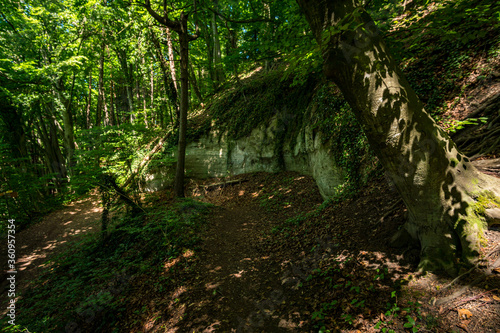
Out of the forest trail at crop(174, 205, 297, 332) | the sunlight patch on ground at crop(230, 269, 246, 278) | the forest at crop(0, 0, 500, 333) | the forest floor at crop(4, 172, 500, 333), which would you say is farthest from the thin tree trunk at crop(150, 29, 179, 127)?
the sunlight patch on ground at crop(230, 269, 246, 278)

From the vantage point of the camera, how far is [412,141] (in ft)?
7.87

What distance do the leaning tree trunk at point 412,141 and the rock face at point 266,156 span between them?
11.5 feet

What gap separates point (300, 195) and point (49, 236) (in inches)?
443

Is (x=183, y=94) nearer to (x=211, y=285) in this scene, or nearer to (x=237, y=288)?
(x=211, y=285)

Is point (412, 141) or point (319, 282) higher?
point (412, 141)

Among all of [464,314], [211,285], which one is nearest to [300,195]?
[211,285]

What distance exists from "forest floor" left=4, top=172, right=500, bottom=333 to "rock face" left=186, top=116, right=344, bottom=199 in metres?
1.16

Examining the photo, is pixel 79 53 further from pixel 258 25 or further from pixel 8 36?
pixel 258 25

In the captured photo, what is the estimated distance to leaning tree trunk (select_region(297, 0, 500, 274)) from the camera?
7.83ft

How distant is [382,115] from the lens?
2434 mm

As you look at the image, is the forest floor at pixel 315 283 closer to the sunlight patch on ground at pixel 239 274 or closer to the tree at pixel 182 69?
the sunlight patch on ground at pixel 239 274

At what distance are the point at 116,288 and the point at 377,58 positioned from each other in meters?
6.41

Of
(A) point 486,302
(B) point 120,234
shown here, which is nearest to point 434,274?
(A) point 486,302

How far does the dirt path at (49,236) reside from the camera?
23.1 ft
